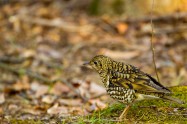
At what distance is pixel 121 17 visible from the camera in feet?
38.5

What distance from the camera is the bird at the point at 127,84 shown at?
4609 millimetres

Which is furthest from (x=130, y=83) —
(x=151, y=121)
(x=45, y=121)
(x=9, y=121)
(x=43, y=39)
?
(x=43, y=39)

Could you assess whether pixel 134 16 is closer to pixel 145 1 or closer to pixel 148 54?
pixel 145 1

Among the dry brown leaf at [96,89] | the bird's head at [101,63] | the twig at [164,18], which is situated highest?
the twig at [164,18]

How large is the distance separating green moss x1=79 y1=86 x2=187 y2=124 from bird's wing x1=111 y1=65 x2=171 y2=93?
37cm

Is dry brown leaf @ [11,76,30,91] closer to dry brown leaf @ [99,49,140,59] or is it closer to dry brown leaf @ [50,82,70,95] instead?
dry brown leaf @ [50,82,70,95]

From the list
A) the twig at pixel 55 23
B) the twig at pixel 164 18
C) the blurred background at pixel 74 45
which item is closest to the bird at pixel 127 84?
the blurred background at pixel 74 45

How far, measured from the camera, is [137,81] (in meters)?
4.72

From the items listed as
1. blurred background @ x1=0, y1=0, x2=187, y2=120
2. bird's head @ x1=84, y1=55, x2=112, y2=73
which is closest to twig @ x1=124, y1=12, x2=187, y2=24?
blurred background @ x1=0, y1=0, x2=187, y2=120

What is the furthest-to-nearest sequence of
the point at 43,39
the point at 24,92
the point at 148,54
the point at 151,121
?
the point at 43,39 < the point at 148,54 < the point at 24,92 < the point at 151,121

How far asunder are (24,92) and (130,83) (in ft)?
12.9

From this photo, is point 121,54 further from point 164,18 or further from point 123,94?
point 123,94

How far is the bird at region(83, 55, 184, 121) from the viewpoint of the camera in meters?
4.61

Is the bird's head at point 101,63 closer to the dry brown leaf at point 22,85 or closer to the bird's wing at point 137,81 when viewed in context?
the bird's wing at point 137,81
